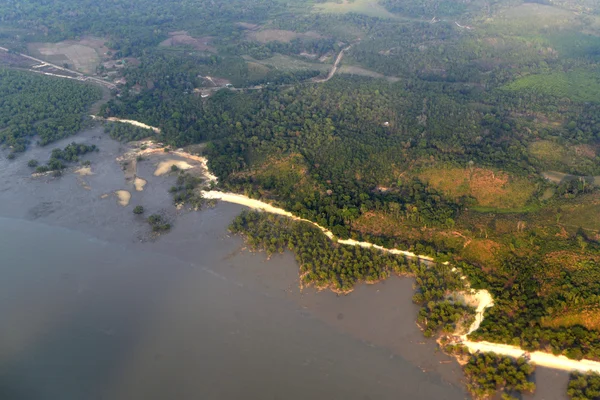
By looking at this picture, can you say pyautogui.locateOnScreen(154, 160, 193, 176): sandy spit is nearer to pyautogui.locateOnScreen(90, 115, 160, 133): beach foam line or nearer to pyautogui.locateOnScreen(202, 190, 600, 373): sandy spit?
pyautogui.locateOnScreen(90, 115, 160, 133): beach foam line

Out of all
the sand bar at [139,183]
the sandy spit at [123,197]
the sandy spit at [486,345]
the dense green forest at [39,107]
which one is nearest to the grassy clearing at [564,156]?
the sandy spit at [486,345]

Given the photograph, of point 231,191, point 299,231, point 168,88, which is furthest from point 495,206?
point 168,88

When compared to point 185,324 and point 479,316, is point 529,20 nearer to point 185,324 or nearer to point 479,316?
point 479,316

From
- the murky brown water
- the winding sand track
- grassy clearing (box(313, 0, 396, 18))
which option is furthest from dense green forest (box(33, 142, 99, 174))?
grassy clearing (box(313, 0, 396, 18))

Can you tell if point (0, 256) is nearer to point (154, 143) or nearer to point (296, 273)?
point (154, 143)

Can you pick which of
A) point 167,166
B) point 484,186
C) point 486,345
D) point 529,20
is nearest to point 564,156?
point 484,186
